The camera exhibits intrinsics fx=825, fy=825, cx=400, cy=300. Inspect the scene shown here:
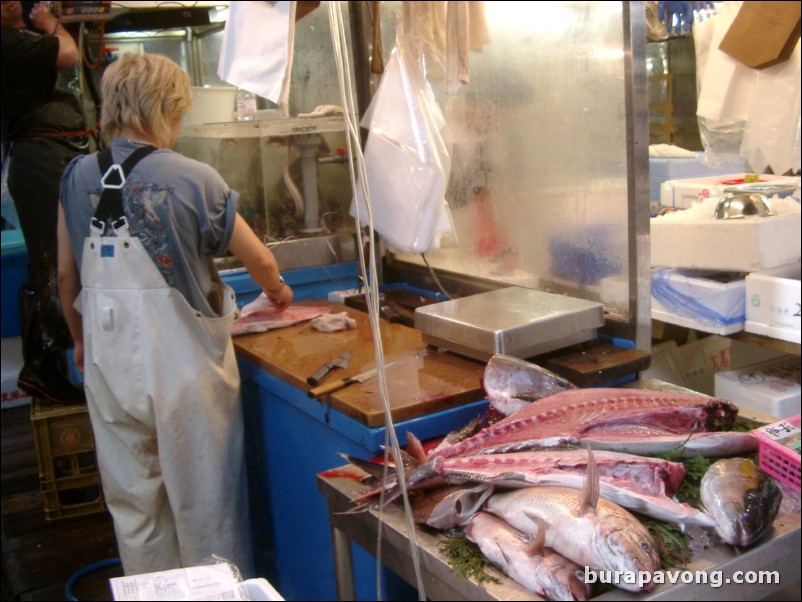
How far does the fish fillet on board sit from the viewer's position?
10.6 feet

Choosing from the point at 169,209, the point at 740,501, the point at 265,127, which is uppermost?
the point at 265,127

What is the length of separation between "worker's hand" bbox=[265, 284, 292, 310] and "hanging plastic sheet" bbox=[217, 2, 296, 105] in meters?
1.01

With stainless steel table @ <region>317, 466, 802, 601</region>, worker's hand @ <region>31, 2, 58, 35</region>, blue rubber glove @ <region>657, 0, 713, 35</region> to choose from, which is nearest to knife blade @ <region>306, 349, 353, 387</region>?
stainless steel table @ <region>317, 466, 802, 601</region>

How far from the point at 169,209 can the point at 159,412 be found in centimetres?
66

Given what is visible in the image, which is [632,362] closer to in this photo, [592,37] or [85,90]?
[592,37]

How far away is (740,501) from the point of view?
1541 mm

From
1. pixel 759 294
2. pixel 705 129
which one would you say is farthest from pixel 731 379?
pixel 705 129

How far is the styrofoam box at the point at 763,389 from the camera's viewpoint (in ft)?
9.45

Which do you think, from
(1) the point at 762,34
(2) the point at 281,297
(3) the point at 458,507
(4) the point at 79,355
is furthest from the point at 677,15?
(4) the point at 79,355

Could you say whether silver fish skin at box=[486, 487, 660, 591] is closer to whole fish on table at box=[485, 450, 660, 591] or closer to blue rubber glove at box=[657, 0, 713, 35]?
whole fish on table at box=[485, 450, 660, 591]

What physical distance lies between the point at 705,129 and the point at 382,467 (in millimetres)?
1920

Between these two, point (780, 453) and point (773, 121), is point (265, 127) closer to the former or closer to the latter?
point (773, 121)

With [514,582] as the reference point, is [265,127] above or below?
above

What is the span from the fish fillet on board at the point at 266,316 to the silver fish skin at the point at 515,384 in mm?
1329
